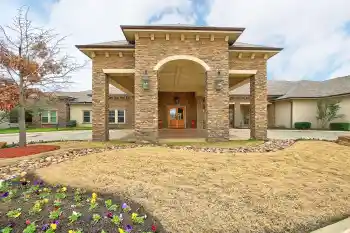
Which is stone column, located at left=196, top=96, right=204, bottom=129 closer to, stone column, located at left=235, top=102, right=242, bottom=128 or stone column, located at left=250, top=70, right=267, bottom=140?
stone column, located at left=235, top=102, right=242, bottom=128

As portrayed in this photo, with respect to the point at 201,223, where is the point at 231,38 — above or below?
above

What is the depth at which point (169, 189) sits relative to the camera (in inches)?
158

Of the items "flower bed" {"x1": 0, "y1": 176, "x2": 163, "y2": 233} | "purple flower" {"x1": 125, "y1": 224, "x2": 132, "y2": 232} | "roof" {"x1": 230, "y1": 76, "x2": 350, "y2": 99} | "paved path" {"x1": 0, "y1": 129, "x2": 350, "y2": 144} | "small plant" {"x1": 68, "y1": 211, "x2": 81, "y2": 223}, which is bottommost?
"purple flower" {"x1": 125, "y1": 224, "x2": 132, "y2": 232}

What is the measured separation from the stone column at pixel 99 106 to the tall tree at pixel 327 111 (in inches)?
797

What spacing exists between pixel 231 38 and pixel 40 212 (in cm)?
976

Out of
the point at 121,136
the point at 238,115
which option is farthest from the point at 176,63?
the point at 238,115

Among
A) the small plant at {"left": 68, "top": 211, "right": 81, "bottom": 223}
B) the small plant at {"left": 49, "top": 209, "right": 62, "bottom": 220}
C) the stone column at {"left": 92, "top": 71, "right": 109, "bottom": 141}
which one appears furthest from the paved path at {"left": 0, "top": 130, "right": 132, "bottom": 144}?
the small plant at {"left": 68, "top": 211, "right": 81, "bottom": 223}

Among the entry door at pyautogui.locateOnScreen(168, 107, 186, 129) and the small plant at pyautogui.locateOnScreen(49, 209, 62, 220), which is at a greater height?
the entry door at pyautogui.locateOnScreen(168, 107, 186, 129)

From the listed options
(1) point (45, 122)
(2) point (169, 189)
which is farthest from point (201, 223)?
(1) point (45, 122)

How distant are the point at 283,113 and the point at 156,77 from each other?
1861cm

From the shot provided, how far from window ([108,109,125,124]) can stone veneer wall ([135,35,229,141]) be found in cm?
1477

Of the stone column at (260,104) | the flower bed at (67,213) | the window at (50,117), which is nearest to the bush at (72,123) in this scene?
the window at (50,117)

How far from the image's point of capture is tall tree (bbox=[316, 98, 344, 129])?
19.0 m

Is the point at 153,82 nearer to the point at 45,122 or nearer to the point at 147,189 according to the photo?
the point at 147,189
